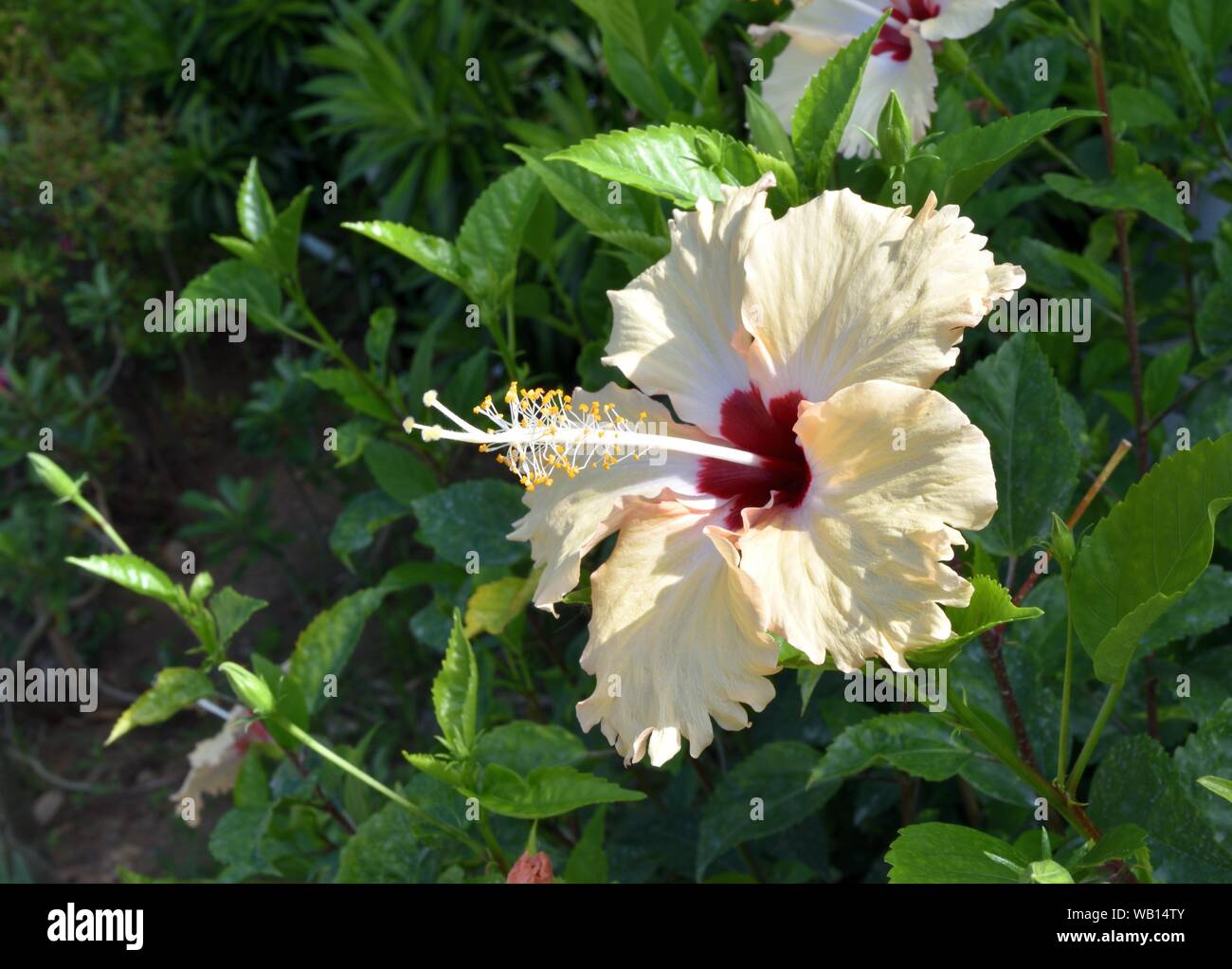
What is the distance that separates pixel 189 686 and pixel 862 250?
1.09 meters

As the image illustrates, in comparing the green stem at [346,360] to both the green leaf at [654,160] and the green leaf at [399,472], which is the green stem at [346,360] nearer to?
the green leaf at [399,472]

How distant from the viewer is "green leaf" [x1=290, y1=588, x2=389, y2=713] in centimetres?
163

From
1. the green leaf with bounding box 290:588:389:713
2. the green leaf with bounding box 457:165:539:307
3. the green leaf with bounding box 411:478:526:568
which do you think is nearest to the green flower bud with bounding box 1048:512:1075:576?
the green leaf with bounding box 411:478:526:568

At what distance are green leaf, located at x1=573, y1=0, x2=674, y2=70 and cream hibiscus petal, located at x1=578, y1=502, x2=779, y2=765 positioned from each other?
0.69 metres

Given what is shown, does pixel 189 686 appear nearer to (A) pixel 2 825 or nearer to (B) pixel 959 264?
(B) pixel 959 264

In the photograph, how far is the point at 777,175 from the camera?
1146 millimetres

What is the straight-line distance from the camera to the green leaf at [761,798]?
148cm

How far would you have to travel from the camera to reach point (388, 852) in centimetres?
142

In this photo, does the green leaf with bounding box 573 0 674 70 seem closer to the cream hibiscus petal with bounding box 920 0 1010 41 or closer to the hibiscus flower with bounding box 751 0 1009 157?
the hibiscus flower with bounding box 751 0 1009 157
